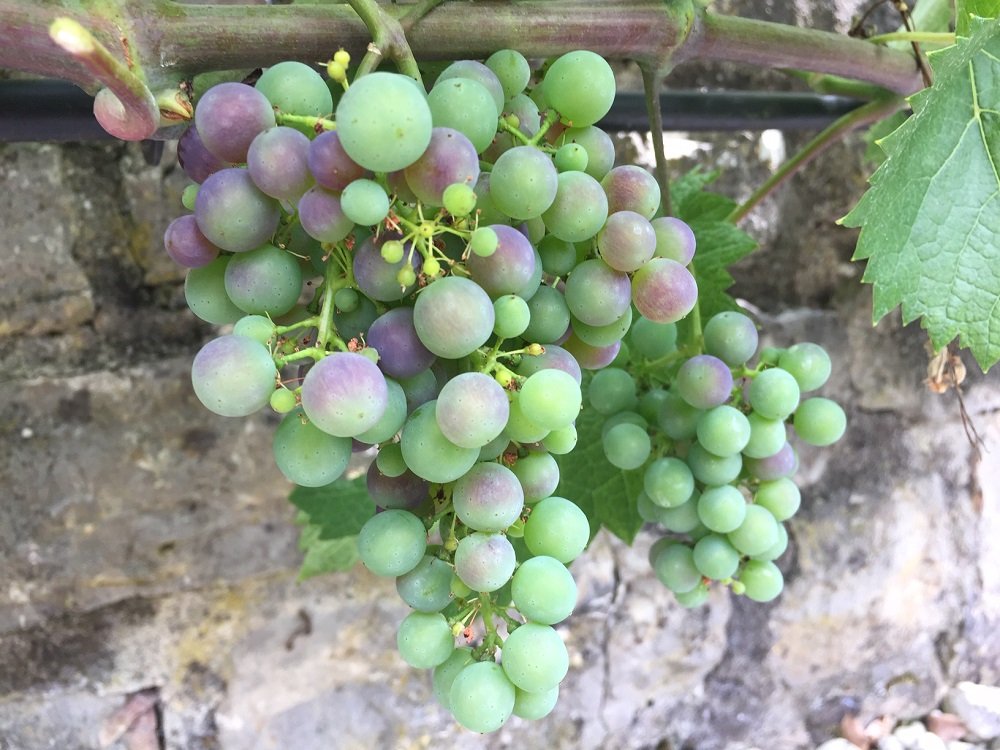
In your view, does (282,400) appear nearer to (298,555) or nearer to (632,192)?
(632,192)

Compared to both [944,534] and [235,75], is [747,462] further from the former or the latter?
[944,534]

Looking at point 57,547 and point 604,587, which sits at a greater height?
point 57,547

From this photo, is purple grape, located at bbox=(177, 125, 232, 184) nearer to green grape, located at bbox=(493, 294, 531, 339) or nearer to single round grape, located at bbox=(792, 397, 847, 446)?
green grape, located at bbox=(493, 294, 531, 339)

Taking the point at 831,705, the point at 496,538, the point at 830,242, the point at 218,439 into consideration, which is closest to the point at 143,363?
the point at 218,439

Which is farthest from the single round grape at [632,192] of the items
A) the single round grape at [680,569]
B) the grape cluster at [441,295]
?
the single round grape at [680,569]

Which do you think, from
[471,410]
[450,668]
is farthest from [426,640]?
[471,410]

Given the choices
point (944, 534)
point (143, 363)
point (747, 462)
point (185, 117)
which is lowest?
point (944, 534)

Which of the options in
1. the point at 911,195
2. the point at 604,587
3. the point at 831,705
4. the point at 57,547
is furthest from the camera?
the point at 831,705
